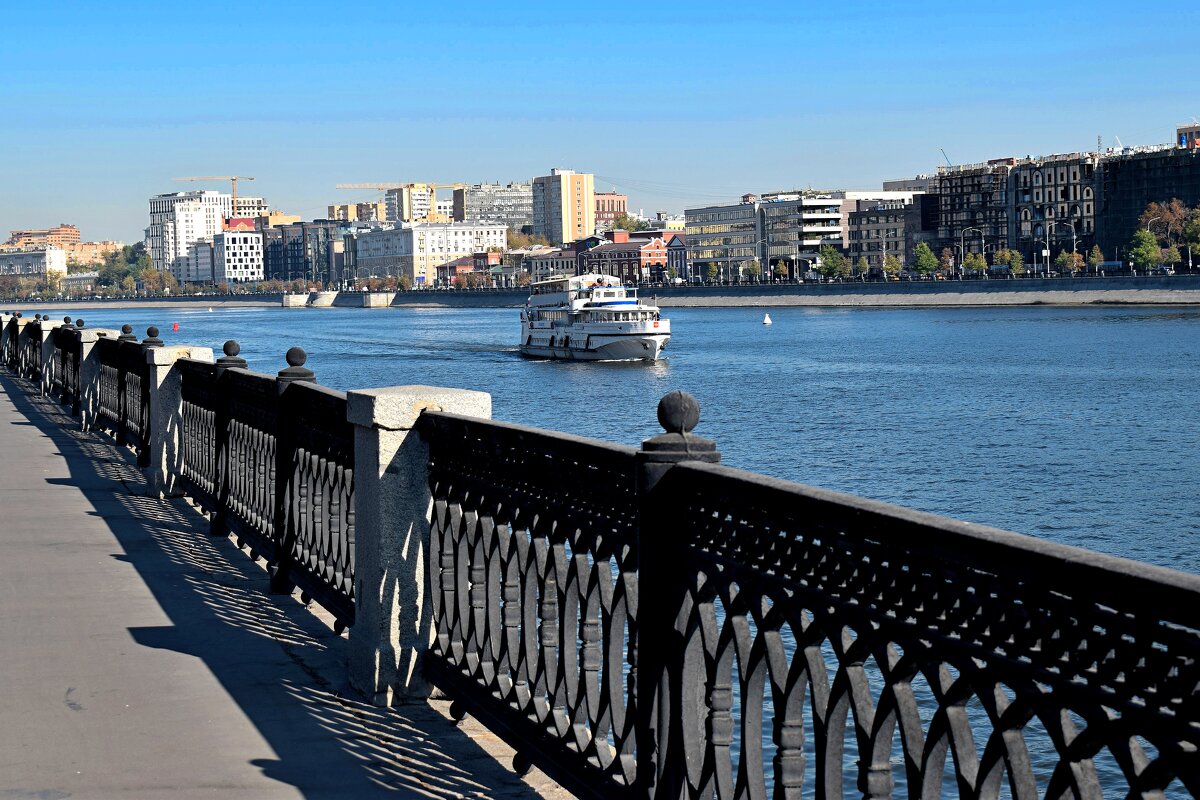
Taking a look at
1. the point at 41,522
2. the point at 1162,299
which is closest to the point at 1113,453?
the point at 41,522

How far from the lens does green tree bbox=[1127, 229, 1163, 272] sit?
154500 mm

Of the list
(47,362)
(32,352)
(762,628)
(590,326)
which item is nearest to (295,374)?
(762,628)

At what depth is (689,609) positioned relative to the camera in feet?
13.5

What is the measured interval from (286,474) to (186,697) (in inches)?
90.5

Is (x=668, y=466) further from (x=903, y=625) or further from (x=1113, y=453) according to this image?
(x=1113, y=453)

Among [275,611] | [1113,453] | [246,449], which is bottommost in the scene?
[1113,453]

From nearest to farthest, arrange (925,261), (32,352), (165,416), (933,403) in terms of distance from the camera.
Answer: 1. (165,416)
2. (32,352)
3. (933,403)
4. (925,261)

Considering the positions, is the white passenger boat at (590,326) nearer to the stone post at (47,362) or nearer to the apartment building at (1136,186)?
the stone post at (47,362)

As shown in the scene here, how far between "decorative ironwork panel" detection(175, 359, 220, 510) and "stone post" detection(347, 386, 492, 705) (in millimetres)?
4884

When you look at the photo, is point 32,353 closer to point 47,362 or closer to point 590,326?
point 47,362

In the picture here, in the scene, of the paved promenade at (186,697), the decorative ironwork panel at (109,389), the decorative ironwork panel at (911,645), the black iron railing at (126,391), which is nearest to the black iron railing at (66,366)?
the decorative ironwork panel at (109,389)

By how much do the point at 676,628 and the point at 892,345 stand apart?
90010mm

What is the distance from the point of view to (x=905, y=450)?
1537 inches

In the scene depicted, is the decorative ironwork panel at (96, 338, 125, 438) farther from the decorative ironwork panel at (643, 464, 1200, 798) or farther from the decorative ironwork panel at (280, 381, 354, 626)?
the decorative ironwork panel at (643, 464, 1200, 798)
